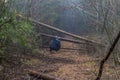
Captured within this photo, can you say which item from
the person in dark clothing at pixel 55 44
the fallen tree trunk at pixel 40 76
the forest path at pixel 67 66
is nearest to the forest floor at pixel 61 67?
the forest path at pixel 67 66

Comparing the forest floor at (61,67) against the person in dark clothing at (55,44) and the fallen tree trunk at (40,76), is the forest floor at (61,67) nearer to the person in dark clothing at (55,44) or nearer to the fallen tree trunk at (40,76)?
the fallen tree trunk at (40,76)

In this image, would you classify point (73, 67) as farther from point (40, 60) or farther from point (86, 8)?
point (86, 8)

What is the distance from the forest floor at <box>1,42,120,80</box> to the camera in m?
7.26

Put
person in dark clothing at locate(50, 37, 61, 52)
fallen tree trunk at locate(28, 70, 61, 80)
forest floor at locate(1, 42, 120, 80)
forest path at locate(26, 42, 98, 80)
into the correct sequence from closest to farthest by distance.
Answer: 1. fallen tree trunk at locate(28, 70, 61, 80)
2. forest floor at locate(1, 42, 120, 80)
3. forest path at locate(26, 42, 98, 80)
4. person in dark clothing at locate(50, 37, 61, 52)

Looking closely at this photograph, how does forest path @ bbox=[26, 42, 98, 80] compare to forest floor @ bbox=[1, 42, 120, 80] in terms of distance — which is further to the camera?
forest path @ bbox=[26, 42, 98, 80]

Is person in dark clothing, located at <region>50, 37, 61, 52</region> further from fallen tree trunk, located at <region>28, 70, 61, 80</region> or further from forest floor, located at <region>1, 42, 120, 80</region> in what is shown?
fallen tree trunk, located at <region>28, 70, 61, 80</region>

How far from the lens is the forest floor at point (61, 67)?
23.8 feet

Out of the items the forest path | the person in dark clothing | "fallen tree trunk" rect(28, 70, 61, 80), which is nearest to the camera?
"fallen tree trunk" rect(28, 70, 61, 80)

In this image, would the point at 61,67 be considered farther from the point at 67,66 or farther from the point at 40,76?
the point at 40,76

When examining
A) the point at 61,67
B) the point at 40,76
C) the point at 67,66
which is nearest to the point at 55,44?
the point at 67,66

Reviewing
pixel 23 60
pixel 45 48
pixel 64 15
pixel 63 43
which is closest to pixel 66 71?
pixel 23 60

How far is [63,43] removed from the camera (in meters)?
14.2

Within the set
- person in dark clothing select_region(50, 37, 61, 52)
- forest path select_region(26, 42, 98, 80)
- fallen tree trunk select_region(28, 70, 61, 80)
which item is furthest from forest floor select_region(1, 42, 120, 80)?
person in dark clothing select_region(50, 37, 61, 52)

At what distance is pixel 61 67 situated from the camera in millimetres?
8594
